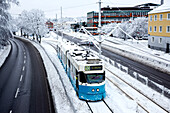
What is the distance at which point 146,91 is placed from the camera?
16.9 meters

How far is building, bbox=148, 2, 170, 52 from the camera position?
38750 millimetres

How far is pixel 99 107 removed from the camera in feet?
44.9

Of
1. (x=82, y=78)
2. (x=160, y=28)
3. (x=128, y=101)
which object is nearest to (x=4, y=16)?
(x=82, y=78)

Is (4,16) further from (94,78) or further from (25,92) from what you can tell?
(94,78)

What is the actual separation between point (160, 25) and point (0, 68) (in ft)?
112

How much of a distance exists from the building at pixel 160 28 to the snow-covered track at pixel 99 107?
29486mm

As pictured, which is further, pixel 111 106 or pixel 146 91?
pixel 146 91

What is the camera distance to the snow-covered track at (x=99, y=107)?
13.1m

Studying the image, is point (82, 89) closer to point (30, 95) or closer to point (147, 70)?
point (30, 95)

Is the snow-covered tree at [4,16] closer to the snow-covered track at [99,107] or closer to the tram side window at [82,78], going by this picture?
the tram side window at [82,78]

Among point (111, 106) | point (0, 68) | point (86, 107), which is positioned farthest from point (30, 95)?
point (0, 68)

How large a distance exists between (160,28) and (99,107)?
33838mm

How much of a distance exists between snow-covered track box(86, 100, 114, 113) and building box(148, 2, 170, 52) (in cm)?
2949

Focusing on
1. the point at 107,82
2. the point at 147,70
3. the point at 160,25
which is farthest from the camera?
the point at 160,25
